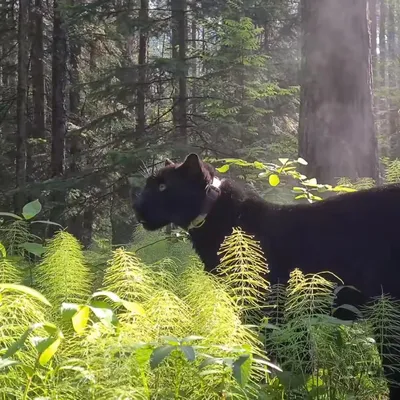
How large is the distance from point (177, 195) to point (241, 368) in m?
3.12

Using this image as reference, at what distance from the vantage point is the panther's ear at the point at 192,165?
4125 mm

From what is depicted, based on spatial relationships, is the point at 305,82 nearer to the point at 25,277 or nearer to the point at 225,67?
the point at 25,277

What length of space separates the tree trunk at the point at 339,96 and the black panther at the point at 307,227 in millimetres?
1488

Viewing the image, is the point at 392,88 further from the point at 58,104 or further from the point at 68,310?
the point at 68,310

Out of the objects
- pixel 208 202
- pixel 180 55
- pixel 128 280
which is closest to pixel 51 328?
pixel 128 280

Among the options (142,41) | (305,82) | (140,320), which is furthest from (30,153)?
(140,320)

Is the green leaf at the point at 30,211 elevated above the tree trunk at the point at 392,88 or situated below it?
above

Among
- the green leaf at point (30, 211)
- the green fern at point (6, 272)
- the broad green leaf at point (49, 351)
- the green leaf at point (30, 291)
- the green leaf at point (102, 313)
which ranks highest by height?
the green leaf at point (30, 291)

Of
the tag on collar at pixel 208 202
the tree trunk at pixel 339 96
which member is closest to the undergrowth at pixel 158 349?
the tag on collar at pixel 208 202

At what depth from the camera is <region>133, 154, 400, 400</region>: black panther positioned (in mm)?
3125

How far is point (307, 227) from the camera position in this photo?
342 cm

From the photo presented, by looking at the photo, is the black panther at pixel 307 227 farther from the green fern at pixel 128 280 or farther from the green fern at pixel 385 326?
the green fern at pixel 128 280

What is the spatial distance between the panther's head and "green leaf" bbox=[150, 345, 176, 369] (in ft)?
9.40

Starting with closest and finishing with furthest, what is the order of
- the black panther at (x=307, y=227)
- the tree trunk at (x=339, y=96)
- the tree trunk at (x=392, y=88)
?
the black panther at (x=307, y=227), the tree trunk at (x=339, y=96), the tree trunk at (x=392, y=88)
